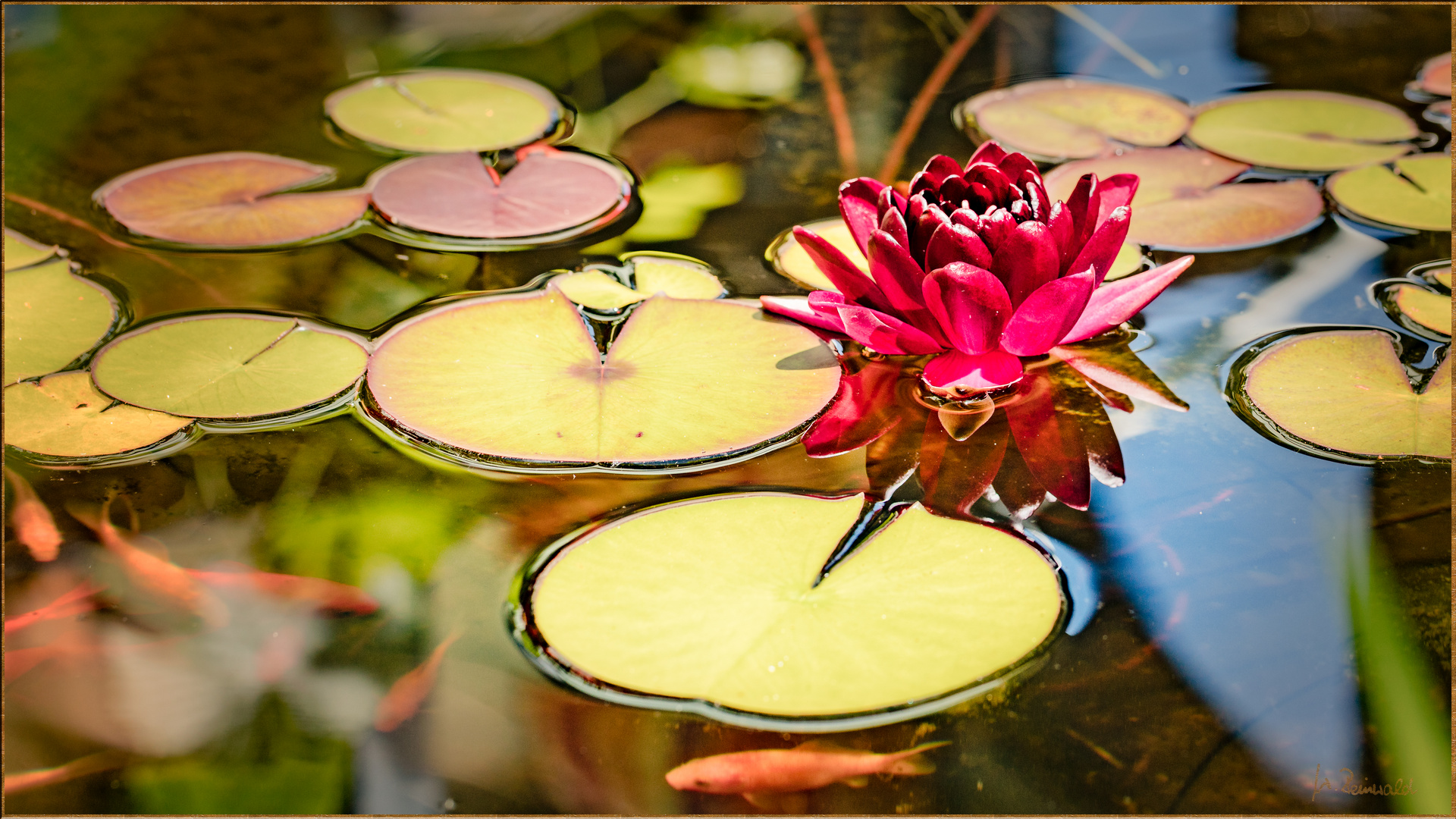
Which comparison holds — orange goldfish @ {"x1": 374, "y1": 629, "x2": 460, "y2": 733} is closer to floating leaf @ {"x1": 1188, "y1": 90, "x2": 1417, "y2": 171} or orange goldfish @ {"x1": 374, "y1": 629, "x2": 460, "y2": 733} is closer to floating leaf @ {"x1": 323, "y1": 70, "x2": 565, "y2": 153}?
floating leaf @ {"x1": 323, "y1": 70, "x2": 565, "y2": 153}

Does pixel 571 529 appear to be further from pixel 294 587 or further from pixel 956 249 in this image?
pixel 956 249

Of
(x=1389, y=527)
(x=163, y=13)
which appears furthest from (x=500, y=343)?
(x=163, y=13)

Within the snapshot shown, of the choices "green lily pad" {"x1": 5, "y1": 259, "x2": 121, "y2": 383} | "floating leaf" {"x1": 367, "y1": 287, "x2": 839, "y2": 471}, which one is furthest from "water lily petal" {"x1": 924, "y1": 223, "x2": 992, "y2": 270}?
"green lily pad" {"x1": 5, "y1": 259, "x2": 121, "y2": 383}

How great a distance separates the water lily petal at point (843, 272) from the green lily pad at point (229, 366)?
2.21 feet

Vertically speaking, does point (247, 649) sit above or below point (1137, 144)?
below

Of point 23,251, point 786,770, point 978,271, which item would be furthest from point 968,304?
point 23,251

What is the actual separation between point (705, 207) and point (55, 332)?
43.0 inches

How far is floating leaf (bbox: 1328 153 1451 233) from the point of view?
1.77m

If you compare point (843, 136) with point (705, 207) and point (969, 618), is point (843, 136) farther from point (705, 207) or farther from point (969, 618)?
point (969, 618)

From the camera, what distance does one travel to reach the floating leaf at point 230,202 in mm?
1754

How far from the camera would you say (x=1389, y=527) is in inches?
45.9

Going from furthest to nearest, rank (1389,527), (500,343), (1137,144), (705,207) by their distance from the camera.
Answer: (1137,144) < (705,207) < (500,343) < (1389,527)

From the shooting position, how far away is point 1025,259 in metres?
1.28

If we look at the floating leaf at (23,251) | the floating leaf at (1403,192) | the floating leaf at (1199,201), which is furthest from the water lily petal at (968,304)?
the floating leaf at (23,251)
